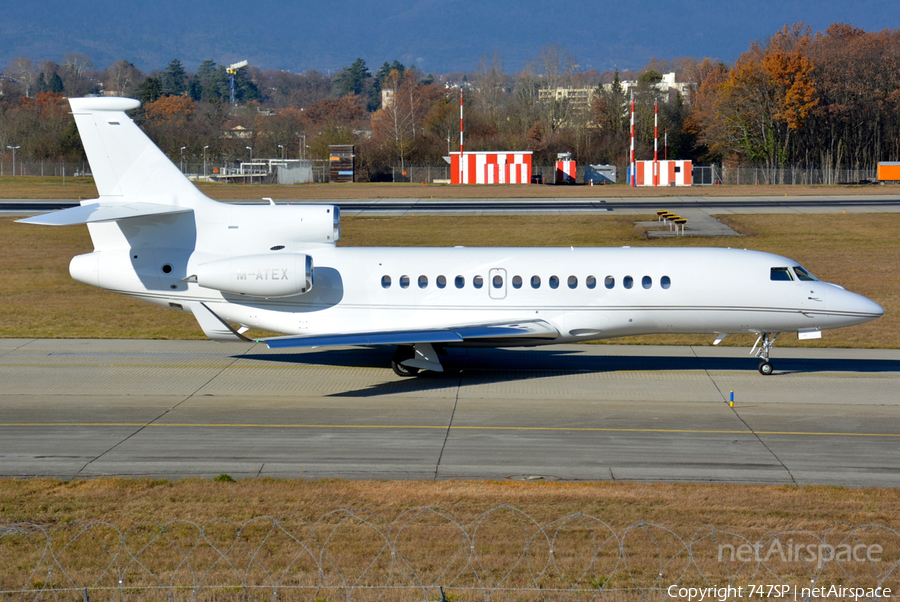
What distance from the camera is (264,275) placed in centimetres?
2061

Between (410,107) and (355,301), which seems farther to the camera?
(410,107)

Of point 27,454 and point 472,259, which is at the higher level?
point 472,259

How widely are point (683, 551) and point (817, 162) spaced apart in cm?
9712

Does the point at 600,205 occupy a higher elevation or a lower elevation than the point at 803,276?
higher

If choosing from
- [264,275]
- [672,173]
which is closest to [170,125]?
[672,173]

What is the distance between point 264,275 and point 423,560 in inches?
458

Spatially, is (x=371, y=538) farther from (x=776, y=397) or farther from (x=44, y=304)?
(x=44, y=304)

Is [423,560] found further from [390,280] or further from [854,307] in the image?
[854,307]

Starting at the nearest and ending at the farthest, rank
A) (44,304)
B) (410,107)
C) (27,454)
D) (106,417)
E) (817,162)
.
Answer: (27,454), (106,417), (44,304), (817,162), (410,107)

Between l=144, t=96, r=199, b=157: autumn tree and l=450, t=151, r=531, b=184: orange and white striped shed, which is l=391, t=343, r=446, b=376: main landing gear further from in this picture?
l=144, t=96, r=199, b=157: autumn tree

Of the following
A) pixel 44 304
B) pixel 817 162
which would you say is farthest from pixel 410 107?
pixel 44 304

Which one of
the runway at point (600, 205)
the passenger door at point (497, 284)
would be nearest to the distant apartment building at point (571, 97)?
the runway at point (600, 205)

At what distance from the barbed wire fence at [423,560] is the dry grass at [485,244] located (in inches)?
590

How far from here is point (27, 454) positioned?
15.4 metres
